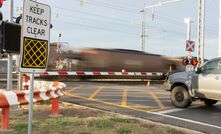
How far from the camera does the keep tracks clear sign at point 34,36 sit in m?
5.20

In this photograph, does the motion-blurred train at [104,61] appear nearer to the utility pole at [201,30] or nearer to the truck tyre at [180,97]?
the utility pole at [201,30]

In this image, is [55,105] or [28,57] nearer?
[28,57]

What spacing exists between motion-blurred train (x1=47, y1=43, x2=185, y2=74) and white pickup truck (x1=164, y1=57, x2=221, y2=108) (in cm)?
1865

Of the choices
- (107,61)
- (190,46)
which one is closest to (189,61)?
(190,46)

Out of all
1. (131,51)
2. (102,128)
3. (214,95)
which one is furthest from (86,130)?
(131,51)

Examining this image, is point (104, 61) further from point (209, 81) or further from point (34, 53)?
point (34, 53)

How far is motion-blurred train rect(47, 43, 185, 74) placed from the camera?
3130cm

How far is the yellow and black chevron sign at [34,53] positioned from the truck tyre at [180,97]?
25.6ft

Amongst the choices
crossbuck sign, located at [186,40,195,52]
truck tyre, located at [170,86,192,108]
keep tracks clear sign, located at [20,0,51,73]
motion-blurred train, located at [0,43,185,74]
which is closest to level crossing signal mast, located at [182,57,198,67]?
crossbuck sign, located at [186,40,195,52]

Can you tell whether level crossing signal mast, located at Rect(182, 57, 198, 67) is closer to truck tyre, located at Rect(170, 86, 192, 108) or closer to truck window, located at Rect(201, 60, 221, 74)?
truck tyre, located at Rect(170, 86, 192, 108)

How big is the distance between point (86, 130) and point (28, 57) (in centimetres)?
269

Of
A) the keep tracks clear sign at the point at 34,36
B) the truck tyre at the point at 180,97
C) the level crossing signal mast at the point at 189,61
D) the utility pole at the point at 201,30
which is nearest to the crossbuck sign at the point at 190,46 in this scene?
the level crossing signal mast at the point at 189,61

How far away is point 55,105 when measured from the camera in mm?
9641

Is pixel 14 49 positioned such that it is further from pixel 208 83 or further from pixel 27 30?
pixel 208 83
